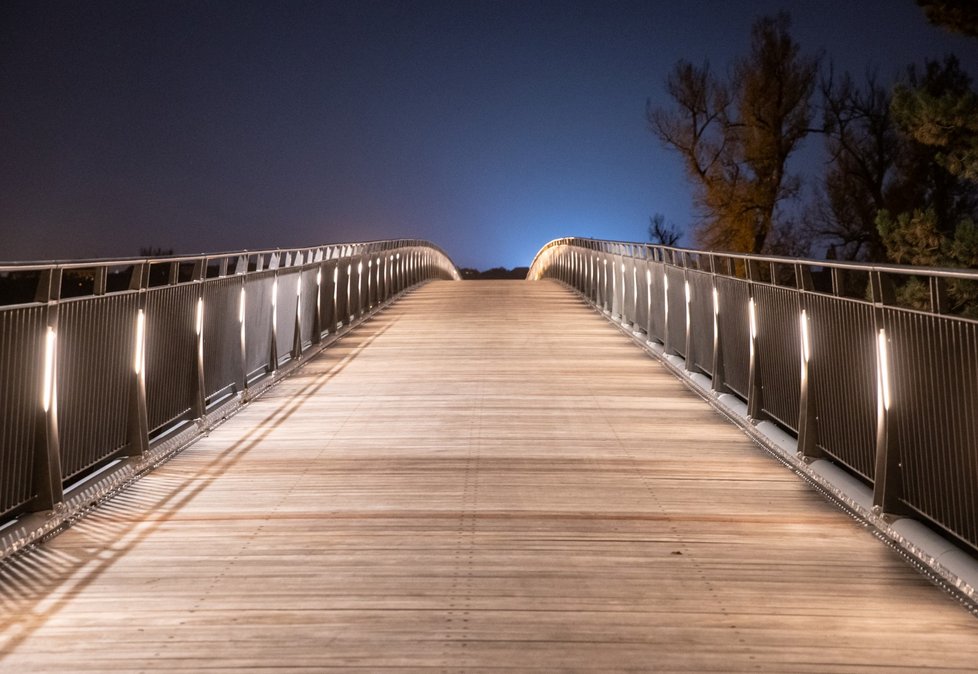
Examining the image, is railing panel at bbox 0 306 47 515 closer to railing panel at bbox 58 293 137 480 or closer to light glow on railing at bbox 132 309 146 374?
railing panel at bbox 58 293 137 480

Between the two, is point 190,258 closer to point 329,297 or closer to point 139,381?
point 139,381

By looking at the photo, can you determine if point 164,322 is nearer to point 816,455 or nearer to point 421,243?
point 816,455

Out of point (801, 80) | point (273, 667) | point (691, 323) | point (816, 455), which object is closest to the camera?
point (273, 667)

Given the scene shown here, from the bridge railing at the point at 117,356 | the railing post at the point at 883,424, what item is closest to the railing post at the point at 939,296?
the railing post at the point at 883,424

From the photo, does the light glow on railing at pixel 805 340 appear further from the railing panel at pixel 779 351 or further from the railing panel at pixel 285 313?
the railing panel at pixel 285 313

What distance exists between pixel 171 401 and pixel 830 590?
17.2 feet

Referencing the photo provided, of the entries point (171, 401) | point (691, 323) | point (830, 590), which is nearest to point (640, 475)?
point (830, 590)

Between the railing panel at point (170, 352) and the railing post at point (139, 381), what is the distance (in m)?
0.13

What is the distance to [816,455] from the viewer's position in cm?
711

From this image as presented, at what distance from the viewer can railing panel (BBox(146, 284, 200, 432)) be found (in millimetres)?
7598

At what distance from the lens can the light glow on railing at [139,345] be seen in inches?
283

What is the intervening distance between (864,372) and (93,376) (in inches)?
184

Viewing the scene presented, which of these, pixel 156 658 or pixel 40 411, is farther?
pixel 40 411

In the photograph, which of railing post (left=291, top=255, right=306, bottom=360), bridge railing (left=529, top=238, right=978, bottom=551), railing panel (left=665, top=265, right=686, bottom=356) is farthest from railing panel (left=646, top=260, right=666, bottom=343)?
railing post (left=291, top=255, right=306, bottom=360)
